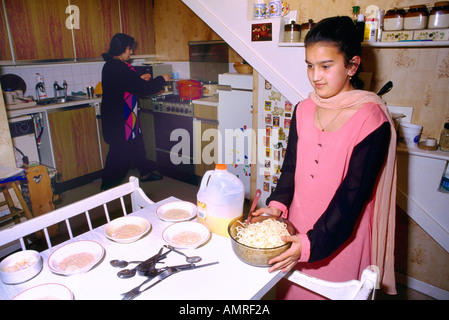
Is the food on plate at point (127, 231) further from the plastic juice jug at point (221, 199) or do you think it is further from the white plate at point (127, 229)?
the plastic juice jug at point (221, 199)

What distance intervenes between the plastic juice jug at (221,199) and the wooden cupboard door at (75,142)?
2985 mm

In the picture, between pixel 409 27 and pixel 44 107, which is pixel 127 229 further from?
pixel 44 107

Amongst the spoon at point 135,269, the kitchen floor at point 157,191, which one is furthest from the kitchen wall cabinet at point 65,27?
the spoon at point 135,269

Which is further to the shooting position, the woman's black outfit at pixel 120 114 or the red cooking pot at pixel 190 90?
the red cooking pot at pixel 190 90

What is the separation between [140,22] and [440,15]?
3989 mm

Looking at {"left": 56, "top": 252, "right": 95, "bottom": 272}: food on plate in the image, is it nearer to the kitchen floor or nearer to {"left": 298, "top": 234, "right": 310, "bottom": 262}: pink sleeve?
{"left": 298, "top": 234, "right": 310, "bottom": 262}: pink sleeve

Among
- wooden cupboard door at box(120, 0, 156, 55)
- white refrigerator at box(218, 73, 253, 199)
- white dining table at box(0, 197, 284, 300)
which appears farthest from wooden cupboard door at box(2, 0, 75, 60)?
white dining table at box(0, 197, 284, 300)

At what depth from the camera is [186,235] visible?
128cm

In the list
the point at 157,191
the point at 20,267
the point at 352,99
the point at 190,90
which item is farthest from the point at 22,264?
the point at 190,90

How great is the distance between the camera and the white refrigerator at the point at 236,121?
3062mm
